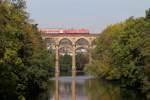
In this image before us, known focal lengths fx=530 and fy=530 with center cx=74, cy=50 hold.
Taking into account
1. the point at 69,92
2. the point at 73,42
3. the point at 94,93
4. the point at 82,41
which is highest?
the point at 82,41

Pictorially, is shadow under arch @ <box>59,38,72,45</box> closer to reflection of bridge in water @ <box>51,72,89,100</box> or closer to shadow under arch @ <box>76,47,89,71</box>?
shadow under arch @ <box>76,47,89,71</box>

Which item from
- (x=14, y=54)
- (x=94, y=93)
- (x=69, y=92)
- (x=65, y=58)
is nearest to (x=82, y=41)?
(x=65, y=58)

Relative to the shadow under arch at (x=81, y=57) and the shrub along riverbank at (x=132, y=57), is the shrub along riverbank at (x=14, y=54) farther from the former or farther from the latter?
the shadow under arch at (x=81, y=57)

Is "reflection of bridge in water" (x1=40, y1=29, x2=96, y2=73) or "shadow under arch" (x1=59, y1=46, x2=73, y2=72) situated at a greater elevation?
"reflection of bridge in water" (x1=40, y1=29, x2=96, y2=73)

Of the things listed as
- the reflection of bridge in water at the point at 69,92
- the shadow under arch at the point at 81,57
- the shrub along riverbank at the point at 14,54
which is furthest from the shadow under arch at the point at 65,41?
the shrub along riverbank at the point at 14,54

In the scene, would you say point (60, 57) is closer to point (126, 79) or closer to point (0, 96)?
point (126, 79)

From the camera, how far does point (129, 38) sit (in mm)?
64000

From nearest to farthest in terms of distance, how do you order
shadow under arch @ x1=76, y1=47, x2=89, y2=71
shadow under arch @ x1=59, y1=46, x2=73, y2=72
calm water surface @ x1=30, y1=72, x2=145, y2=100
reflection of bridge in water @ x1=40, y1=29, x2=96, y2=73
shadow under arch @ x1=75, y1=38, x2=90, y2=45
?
calm water surface @ x1=30, y1=72, x2=145, y2=100 < reflection of bridge in water @ x1=40, y1=29, x2=96, y2=73 < shadow under arch @ x1=75, y1=38, x2=90, y2=45 < shadow under arch @ x1=59, y1=46, x2=73, y2=72 < shadow under arch @ x1=76, y1=47, x2=89, y2=71

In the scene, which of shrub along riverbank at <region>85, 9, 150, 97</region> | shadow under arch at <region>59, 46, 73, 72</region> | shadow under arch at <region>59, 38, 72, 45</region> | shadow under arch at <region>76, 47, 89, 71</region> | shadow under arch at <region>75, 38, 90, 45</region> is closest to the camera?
shrub along riverbank at <region>85, 9, 150, 97</region>

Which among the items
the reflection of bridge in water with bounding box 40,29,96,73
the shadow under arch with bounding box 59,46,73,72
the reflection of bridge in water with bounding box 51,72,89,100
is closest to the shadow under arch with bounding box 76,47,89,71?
the reflection of bridge in water with bounding box 40,29,96,73

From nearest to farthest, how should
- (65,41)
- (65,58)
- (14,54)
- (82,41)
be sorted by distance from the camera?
(14,54) < (82,41) < (65,41) < (65,58)

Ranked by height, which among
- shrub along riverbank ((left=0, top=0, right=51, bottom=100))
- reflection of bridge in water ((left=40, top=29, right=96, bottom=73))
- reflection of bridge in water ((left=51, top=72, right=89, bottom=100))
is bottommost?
→ reflection of bridge in water ((left=51, top=72, right=89, bottom=100))

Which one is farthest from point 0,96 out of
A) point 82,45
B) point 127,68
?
point 82,45

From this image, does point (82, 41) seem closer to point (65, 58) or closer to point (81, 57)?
point (81, 57)
